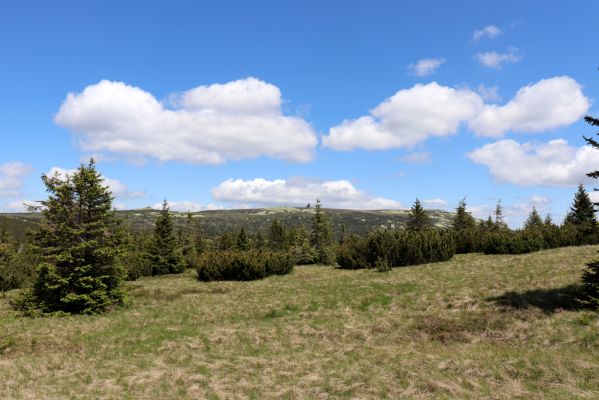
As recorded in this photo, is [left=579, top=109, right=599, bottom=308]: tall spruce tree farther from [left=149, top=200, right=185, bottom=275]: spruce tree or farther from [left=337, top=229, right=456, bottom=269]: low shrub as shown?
[left=149, top=200, right=185, bottom=275]: spruce tree

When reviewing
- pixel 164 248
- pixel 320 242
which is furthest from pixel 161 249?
pixel 320 242

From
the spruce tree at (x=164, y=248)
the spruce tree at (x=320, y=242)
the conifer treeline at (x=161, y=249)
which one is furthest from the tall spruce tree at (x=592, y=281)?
the spruce tree at (x=164, y=248)

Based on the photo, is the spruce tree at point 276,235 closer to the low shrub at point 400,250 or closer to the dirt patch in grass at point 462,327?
the low shrub at point 400,250

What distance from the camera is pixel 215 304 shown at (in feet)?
77.5

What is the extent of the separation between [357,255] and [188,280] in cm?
1558

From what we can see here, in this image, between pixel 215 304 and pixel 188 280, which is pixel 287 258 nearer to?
pixel 188 280

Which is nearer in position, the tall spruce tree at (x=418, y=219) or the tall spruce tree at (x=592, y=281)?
the tall spruce tree at (x=592, y=281)

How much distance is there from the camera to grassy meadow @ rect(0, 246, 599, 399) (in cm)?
1067

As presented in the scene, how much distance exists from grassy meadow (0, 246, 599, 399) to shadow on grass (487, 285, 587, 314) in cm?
8

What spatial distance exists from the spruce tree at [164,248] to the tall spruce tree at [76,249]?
19.7 m

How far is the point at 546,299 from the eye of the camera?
59.5 ft

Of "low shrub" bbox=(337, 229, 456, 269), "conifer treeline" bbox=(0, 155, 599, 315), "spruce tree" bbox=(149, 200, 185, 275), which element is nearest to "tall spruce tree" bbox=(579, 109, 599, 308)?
"conifer treeline" bbox=(0, 155, 599, 315)

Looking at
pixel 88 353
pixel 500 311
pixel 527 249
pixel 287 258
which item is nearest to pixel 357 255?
pixel 287 258

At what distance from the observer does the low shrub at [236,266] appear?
34.5 metres
